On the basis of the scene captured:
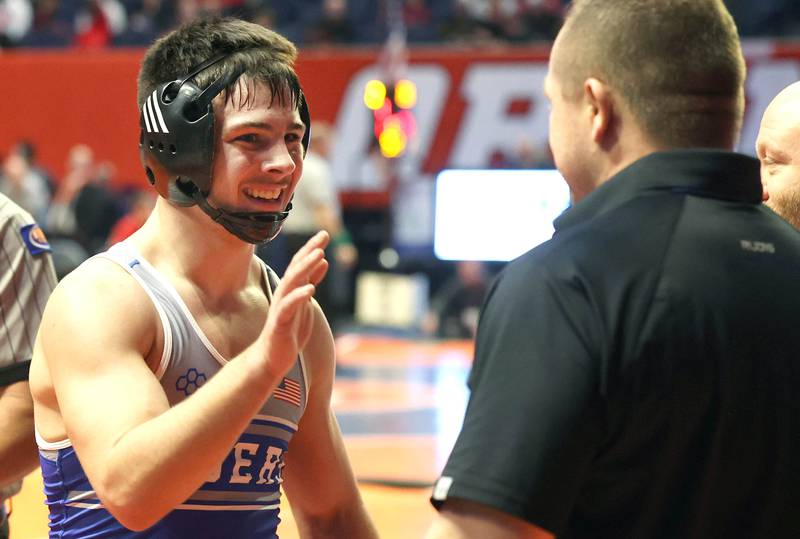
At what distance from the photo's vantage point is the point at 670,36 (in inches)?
66.1

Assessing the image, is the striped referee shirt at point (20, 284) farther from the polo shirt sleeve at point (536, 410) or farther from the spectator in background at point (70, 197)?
the spectator in background at point (70, 197)

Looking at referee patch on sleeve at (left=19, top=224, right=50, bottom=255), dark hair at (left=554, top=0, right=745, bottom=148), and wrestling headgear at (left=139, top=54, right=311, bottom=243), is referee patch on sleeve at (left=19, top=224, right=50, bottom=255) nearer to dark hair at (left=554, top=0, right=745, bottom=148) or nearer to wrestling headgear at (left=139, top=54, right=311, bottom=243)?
wrestling headgear at (left=139, top=54, right=311, bottom=243)

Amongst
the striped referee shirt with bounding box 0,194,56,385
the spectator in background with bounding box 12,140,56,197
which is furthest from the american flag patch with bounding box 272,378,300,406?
the spectator in background with bounding box 12,140,56,197

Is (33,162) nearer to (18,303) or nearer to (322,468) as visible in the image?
(18,303)

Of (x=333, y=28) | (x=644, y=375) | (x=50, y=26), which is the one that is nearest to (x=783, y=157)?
(x=644, y=375)

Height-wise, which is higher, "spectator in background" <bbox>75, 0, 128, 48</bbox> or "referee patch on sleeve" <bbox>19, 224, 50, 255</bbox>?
"referee patch on sleeve" <bbox>19, 224, 50, 255</bbox>

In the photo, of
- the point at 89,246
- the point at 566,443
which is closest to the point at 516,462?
the point at 566,443

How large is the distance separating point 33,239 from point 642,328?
6.06 ft

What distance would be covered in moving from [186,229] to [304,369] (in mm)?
376

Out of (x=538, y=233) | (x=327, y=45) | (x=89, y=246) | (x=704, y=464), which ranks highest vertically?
(x=704, y=464)

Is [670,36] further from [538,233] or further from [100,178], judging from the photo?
[100,178]

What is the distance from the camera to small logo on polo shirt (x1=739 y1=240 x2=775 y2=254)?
1.70 m

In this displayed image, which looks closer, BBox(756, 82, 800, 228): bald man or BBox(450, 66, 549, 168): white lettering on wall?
BBox(756, 82, 800, 228): bald man

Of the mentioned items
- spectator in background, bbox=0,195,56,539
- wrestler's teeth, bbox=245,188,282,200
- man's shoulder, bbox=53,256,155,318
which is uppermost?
wrestler's teeth, bbox=245,188,282,200
